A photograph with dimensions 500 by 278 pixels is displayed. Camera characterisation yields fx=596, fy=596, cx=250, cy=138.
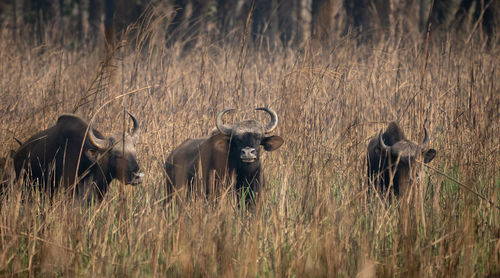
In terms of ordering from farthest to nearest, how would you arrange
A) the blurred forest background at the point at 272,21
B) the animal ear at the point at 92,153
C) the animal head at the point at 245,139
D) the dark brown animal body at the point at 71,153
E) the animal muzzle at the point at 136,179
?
1. the blurred forest background at the point at 272,21
2. the animal head at the point at 245,139
3. the dark brown animal body at the point at 71,153
4. the animal ear at the point at 92,153
5. the animal muzzle at the point at 136,179

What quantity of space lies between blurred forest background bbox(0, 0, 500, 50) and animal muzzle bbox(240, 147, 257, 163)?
1.01 m

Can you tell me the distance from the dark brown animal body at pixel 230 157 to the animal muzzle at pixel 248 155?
0.01m

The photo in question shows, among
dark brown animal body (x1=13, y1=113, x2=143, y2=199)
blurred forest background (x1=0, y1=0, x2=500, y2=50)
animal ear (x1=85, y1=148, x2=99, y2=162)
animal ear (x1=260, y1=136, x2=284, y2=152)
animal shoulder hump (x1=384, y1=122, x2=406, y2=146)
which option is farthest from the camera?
blurred forest background (x1=0, y1=0, x2=500, y2=50)

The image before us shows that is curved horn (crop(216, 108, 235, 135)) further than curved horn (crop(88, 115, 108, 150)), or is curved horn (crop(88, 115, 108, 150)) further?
curved horn (crop(216, 108, 235, 135))

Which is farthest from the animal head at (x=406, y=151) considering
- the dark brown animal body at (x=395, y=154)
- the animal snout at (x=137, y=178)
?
the animal snout at (x=137, y=178)

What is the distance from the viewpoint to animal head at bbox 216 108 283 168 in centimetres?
523

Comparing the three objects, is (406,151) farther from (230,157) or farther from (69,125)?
→ (69,125)

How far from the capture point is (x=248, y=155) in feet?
16.6

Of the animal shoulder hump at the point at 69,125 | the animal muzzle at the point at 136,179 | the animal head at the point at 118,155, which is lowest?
the animal muzzle at the point at 136,179

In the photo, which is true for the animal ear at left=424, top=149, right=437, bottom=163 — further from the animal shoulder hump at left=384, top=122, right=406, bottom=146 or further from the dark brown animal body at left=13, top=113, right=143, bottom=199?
the dark brown animal body at left=13, top=113, right=143, bottom=199

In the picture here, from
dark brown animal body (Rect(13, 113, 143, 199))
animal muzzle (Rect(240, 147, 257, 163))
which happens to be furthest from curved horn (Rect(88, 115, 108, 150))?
animal muzzle (Rect(240, 147, 257, 163))

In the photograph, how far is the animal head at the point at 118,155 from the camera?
4.74 meters

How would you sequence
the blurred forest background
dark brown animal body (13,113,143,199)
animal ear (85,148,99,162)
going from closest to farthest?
animal ear (85,148,99,162) < dark brown animal body (13,113,143,199) < the blurred forest background

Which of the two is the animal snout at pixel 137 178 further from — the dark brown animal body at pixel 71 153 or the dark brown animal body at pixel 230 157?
the dark brown animal body at pixel 230 157
